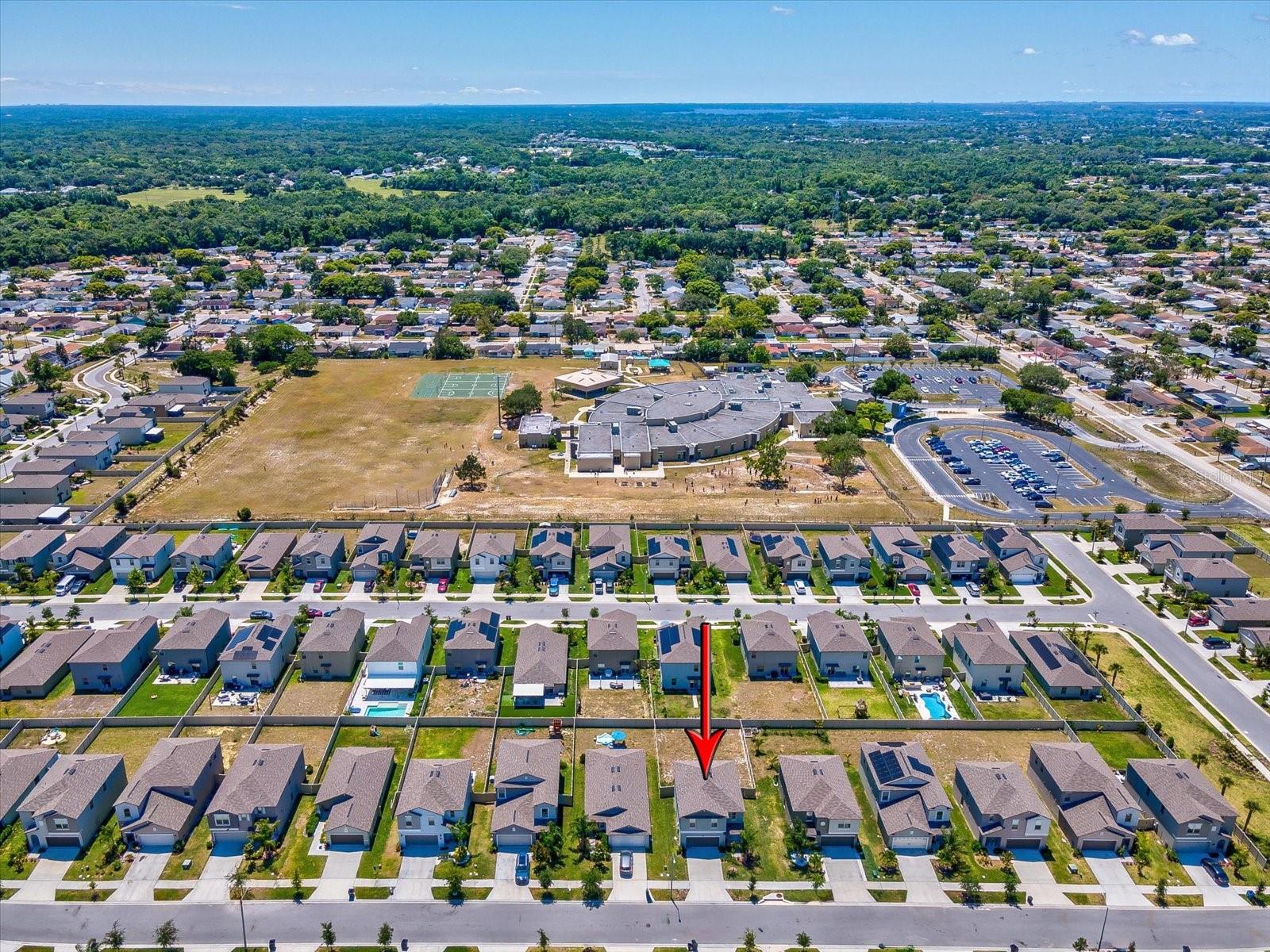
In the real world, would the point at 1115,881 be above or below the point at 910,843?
below

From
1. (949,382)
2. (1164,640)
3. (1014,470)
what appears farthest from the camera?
(949,382)

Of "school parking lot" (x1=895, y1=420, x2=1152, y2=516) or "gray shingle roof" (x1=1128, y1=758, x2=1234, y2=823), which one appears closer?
"gray shingle roof" (x1=1128, y1=758, x2=1234, y2=823)

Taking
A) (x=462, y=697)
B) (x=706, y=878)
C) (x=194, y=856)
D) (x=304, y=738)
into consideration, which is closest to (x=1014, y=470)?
(x=462, y=697)

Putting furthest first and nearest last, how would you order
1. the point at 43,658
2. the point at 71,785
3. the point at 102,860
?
the point at 43,658 < the point at 71,785 < the point at 102,860

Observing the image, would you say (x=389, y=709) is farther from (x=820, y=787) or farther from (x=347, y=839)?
(x=820, y=787)

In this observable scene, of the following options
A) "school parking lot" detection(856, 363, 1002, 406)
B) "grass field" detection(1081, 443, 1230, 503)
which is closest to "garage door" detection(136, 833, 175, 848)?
"grass field" detection(1081, 443, 1230, 503)

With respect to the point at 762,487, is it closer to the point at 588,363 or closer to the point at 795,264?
the point at 588,363

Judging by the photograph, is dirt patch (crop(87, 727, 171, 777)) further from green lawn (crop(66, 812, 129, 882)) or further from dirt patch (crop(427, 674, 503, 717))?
dirt patch (crop(427, 674, 503, 717))

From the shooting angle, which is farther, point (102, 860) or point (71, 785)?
point (71, 785)
